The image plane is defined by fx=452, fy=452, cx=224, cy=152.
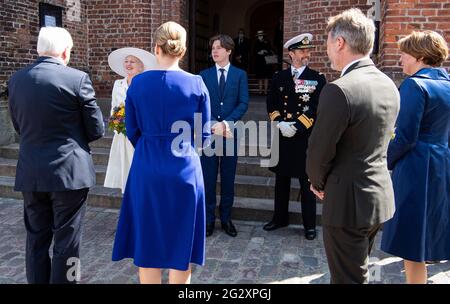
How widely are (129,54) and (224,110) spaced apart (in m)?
1.13

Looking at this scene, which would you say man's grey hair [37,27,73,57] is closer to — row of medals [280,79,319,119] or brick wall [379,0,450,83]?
row of medals [280,79,319,119]

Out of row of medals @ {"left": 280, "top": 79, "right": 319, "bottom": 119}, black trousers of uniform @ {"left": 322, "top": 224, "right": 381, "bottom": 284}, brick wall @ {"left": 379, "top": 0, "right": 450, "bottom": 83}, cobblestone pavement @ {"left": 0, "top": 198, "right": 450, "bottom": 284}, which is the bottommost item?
cobblestone pavement @ {"left": 0, "top": 198, "right": 450, "bottom": 284}

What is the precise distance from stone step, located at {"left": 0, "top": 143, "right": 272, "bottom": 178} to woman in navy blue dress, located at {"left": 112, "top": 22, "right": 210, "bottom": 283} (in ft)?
10.7

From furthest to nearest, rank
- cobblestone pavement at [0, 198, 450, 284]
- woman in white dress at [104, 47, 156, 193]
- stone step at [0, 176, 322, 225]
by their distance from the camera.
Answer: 1. stone step at [0, 176, 322, 225]
2. woman in white dress at [104, 47, 156, 193]
3. cobblestone pavement at [0, 198, 450, 284]

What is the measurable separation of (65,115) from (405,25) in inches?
169

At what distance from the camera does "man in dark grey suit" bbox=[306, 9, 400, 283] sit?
7.82 ft

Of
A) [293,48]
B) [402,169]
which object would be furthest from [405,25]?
[402,169]

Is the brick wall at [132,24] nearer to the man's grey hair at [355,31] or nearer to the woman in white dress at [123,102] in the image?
the woman in white dress at [123,102]

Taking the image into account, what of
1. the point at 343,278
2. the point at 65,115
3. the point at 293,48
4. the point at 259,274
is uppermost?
the point at 293,48

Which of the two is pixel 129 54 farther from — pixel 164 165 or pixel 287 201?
pixel 287 201

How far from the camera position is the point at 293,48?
4625 millimetres

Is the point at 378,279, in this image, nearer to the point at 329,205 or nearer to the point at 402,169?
the point at 402,169
